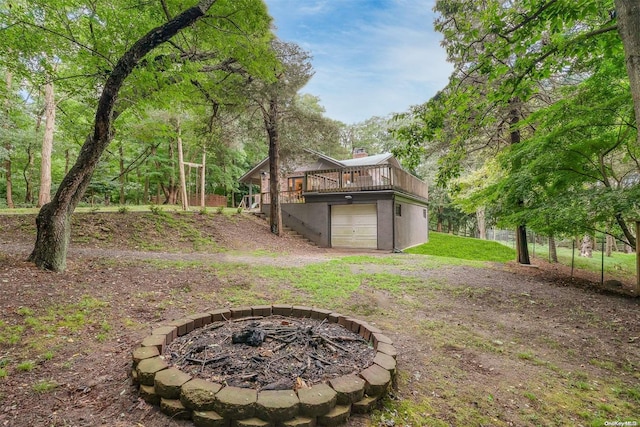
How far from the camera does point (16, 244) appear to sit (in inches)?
264

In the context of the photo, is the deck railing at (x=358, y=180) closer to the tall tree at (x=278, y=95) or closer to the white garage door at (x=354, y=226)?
the white garage door at (x=354, y=226)

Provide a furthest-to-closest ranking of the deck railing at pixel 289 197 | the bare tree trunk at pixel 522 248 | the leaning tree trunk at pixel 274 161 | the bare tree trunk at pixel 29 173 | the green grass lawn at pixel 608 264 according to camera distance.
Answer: the bare tree trunk at pixel 29 173 → the deck railing at pixel 289 197 → the leaning tree trunk at pixel 274 161 → the green grass lawn at pixel 608 264 → the bare tree trunk at pixel 522 248

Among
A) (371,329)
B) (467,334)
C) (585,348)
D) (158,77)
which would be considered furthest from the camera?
(158,77)

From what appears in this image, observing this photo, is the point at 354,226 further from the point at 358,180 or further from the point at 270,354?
the point at 270,354

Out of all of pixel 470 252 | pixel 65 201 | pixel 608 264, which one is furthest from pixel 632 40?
pixel 608 264

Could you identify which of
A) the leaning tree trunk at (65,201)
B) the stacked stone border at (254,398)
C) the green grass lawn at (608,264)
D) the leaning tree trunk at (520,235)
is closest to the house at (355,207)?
the leaning tree trunk at (520,235)

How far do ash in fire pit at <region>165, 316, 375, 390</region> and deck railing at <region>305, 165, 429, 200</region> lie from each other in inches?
392

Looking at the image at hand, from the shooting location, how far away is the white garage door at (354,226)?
12.8 metres

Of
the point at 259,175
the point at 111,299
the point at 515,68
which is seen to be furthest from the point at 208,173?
the point at 515,68

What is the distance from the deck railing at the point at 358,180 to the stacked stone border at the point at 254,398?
34.7 ft

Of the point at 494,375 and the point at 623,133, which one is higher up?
the point at 623,133

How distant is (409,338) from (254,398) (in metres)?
2.04

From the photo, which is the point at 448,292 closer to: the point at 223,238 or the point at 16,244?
the point at 223,238

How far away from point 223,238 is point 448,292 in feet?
25.6
